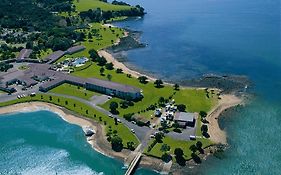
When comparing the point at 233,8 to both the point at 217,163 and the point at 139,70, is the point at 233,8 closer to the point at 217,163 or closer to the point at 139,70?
the point at 139,70

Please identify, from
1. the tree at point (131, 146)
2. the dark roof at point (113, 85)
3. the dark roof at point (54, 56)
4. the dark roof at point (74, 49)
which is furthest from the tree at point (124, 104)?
the dark roof at point (74, 49)

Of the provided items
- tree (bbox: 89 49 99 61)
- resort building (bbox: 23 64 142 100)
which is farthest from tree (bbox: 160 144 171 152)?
tree (bbox: 89 49 99 61)

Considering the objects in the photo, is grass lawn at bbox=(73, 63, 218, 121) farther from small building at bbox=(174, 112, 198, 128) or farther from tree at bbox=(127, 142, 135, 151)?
tree at bbox=(127, 142, 135, 151)

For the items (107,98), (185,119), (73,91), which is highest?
(73,91)

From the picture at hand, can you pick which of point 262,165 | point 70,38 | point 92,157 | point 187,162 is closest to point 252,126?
point 262,165

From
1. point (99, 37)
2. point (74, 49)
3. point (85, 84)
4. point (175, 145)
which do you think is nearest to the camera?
point (175, 145)

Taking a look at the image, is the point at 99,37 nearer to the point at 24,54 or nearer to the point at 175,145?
the point at 24,54

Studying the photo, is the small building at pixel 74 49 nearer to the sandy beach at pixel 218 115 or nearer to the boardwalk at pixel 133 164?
the sandy beach at pixel 218 115

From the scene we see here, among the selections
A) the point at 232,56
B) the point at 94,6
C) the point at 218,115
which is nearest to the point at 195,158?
the point at 218,115
